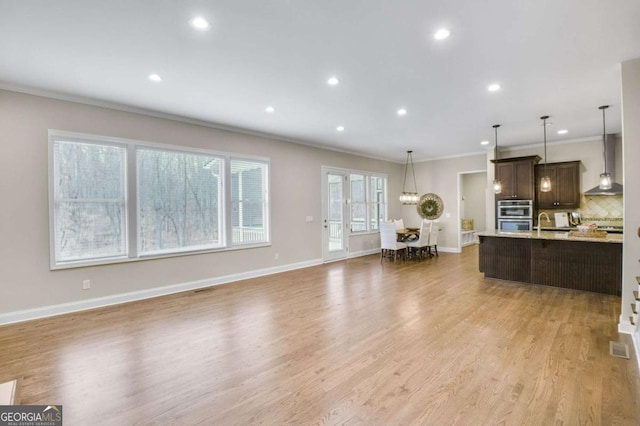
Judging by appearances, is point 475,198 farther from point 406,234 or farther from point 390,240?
point 390,240

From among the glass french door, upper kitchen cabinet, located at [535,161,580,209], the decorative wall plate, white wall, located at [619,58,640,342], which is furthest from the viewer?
the decorative wall plate

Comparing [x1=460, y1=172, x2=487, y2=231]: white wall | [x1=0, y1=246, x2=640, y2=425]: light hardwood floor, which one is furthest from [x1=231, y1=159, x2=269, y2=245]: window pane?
[x1=460, y1=172, x2=487, y2=231]: white wall

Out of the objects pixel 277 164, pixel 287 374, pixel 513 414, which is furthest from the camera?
pixel 277 164

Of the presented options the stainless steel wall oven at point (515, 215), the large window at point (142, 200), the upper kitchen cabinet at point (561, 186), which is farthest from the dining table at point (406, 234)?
the large window at point (142, 200)

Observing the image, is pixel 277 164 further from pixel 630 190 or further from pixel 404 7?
pixel 630 190

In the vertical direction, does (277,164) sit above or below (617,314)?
above

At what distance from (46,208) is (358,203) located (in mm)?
6575

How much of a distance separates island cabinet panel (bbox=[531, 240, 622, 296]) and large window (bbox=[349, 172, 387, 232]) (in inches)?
169

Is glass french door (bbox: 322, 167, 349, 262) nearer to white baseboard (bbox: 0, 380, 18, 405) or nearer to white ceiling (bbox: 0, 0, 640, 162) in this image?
white ceiling (bbox: 0, 0, 640, 162)

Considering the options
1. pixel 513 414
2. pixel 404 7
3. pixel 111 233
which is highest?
pixel 404 7

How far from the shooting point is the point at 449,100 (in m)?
4.39

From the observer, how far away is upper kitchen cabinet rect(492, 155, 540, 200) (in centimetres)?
695

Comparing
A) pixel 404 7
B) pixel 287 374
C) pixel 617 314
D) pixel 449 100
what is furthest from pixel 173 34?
pixel 617 314

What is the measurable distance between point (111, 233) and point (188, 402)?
3306 millimetres
